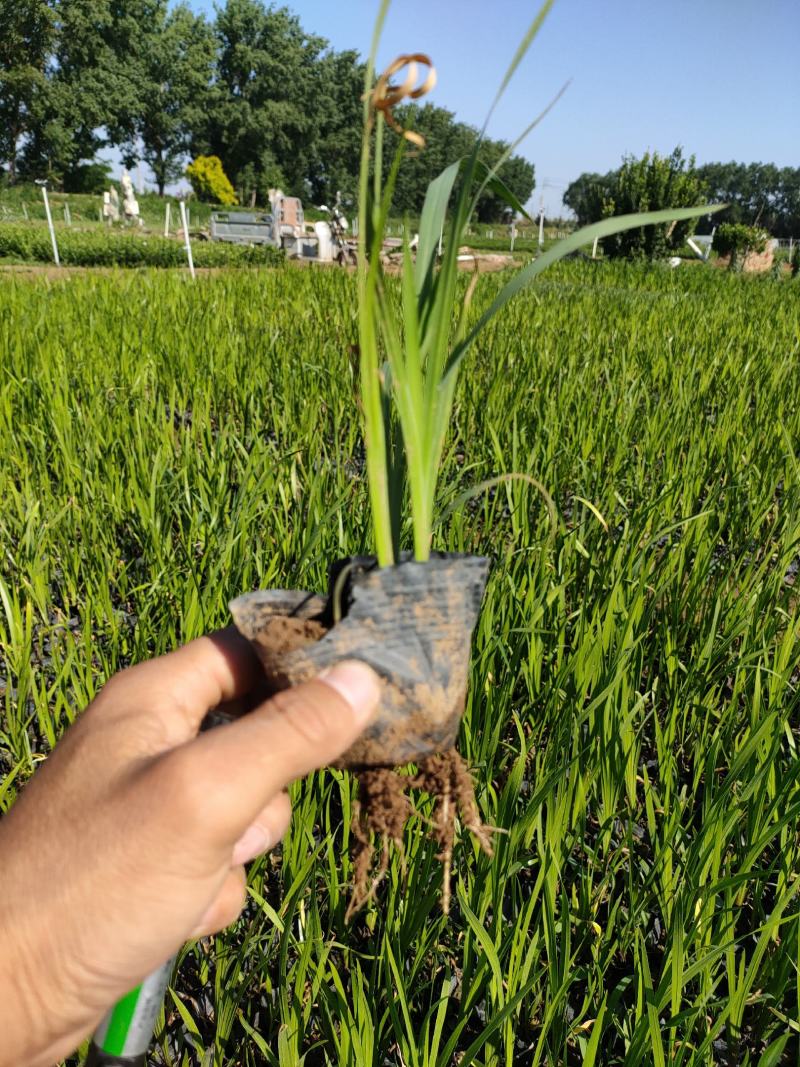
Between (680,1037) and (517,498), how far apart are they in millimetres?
892

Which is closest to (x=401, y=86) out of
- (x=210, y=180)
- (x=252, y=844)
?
(x=252, y=844)

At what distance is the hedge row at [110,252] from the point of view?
34.9 ft

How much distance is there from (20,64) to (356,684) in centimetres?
3541

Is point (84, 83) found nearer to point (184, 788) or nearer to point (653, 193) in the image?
point (653, 193)

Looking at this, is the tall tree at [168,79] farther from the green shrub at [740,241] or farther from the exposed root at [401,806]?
the exposed root at [401,806]

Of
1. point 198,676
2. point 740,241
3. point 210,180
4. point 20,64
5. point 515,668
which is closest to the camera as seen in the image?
point 198,676

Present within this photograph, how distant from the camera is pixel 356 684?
47 cm

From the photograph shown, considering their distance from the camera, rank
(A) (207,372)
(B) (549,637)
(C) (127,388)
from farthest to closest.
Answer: (A) (207,372)
(C) (127,388)
(B) (549,637)

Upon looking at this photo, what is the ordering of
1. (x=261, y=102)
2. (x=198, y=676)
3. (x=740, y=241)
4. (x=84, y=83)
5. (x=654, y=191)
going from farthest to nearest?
(x=261, y=102) < (x=84, y=83) < (x=740, y=241) < (x=654, y=191) < (x=198, y=676)

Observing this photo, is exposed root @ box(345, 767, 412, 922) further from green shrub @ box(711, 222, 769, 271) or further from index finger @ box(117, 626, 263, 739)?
green shrub @ box(711, 222, 769, 271)

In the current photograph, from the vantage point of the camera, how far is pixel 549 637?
1.15 metres

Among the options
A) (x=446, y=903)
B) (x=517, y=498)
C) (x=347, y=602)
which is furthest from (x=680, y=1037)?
(x=517, y=498)

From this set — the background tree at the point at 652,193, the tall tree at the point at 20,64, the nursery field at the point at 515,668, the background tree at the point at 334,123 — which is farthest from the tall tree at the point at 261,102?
the nursery field at the point at 515,668

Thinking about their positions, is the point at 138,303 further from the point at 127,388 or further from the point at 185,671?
the point at 185,671
